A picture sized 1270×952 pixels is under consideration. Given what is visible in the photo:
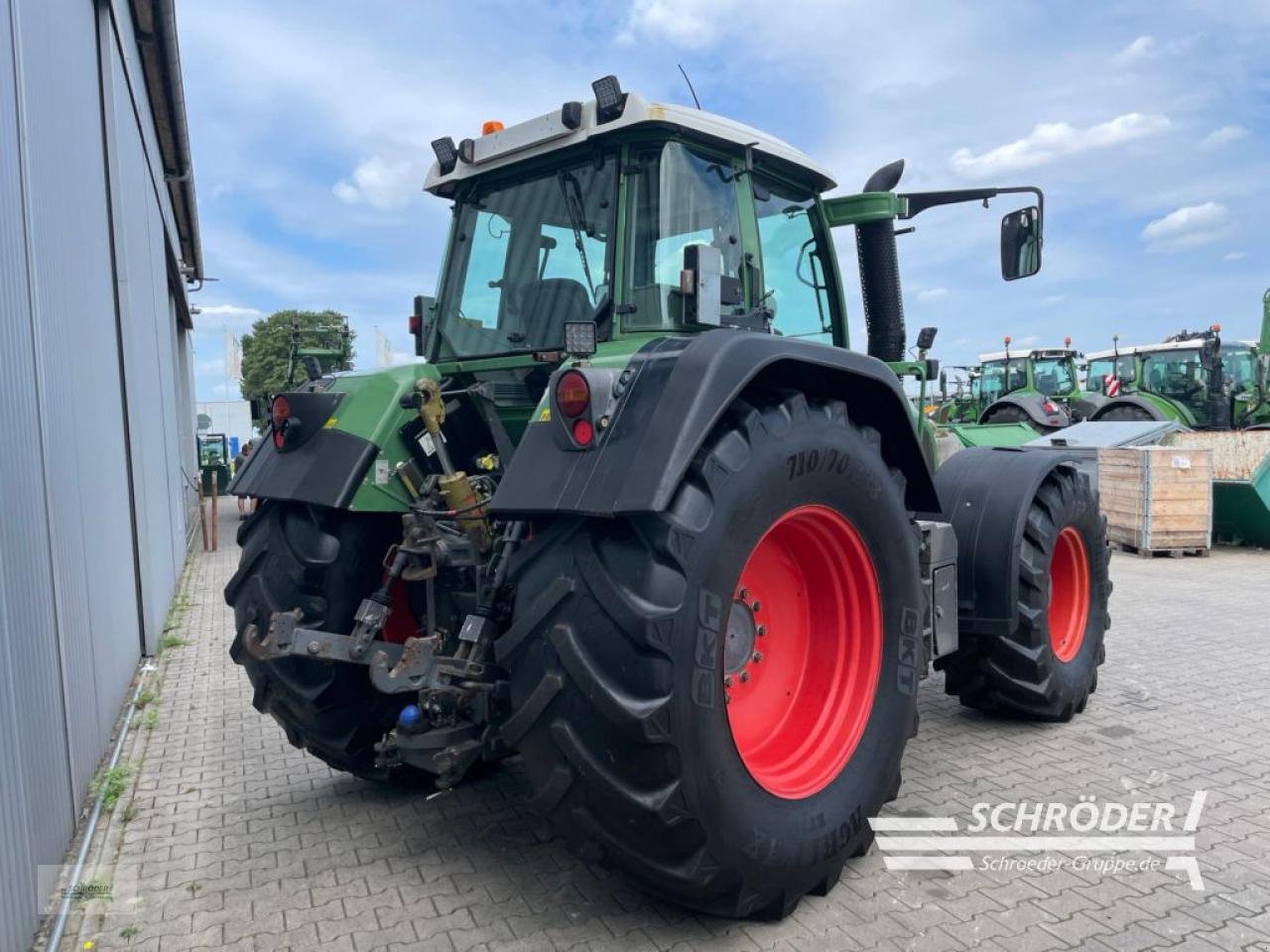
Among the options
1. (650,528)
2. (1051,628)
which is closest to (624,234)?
(650,528)

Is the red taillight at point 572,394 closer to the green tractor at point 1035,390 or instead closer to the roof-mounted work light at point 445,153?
the roof-mounted work light at point 445,153

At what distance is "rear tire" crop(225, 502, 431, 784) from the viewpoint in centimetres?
329

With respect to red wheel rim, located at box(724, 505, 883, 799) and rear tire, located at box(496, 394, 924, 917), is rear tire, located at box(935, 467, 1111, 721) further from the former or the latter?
rear tire, located at box(496, 394, 924, 917)

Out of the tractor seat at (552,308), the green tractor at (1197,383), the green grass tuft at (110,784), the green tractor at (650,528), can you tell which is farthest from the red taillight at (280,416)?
the green tractor at (1197,383)

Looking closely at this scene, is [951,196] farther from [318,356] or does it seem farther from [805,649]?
[318,356]

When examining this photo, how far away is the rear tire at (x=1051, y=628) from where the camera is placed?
431 centimetres

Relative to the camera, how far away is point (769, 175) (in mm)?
3732

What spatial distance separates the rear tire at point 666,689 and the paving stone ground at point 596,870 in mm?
271

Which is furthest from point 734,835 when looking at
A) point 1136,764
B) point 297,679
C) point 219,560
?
point 219,560

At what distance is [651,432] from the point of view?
242 cm

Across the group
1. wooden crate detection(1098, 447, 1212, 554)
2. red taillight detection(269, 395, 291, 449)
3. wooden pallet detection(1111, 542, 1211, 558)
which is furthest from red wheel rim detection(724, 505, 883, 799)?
wooden pallet detection(1111, 542, 1211, 558)

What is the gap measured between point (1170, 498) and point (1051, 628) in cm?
731

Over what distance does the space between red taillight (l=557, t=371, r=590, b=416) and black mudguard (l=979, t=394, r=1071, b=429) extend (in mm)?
16547

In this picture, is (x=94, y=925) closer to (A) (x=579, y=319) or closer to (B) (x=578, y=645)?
(B) (x=578, y=645)
